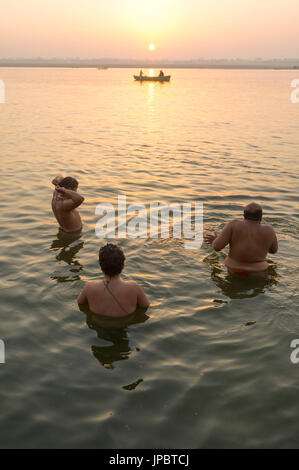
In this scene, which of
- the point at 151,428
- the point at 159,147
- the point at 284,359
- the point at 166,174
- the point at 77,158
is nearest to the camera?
the point at 151,428

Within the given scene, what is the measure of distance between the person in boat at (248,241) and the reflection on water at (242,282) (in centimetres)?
12

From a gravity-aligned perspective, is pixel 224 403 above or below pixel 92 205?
below

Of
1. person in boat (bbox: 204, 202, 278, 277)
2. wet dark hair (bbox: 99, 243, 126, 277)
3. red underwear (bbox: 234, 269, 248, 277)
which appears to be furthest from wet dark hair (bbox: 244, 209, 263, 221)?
wet dark hair (bbox: 99, 243, 126, 277)

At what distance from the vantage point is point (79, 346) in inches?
224

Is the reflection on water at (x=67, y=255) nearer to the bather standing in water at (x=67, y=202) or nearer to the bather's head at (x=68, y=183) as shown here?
the bather standing in water at (x=67, y=202)

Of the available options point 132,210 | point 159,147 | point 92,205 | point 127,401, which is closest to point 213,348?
point 127,401

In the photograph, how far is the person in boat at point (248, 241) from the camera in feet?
23.2

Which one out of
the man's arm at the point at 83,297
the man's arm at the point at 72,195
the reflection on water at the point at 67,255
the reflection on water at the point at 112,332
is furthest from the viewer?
the man's arm at the point at 72,195

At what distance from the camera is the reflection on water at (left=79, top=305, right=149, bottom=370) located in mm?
5492

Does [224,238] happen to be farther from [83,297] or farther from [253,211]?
[83,297]

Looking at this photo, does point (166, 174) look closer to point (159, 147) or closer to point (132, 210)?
point (132, 210)

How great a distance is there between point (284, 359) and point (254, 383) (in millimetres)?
725

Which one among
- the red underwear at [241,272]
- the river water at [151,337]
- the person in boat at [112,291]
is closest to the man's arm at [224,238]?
the red underwear at [241,272]

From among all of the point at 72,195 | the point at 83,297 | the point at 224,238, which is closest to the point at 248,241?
the point at 224,238
